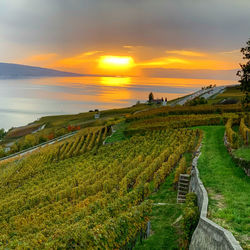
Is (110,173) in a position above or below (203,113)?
below

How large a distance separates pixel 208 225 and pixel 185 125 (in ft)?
109

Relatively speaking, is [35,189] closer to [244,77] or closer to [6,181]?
[6,181]

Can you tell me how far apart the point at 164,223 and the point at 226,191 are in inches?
148

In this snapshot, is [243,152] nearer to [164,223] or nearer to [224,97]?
[164,223]

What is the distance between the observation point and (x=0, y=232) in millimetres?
18141

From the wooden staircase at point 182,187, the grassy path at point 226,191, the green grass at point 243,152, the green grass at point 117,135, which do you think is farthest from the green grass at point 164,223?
the green grass at point 117,135

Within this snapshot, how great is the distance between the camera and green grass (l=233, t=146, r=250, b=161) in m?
20.2

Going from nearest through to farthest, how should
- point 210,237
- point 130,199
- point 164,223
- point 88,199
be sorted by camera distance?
point 210,237 → point 164,223 → point 130,199 → point 88,199

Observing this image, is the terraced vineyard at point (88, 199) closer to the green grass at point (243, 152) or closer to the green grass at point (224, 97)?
the green grass at point (243, 152)

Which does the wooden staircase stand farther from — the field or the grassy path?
the grassy path

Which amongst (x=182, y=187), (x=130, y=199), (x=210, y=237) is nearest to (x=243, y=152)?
(x=182, y=187)

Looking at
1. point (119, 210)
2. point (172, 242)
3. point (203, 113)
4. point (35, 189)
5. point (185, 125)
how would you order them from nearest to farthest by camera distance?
point (172, 242)
point (119, 210)
point (35, 189)
point (185, 125)
point (203, 113)

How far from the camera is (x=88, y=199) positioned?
19188mm

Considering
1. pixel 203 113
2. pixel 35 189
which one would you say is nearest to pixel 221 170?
pixel 35 189
